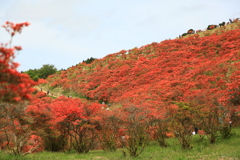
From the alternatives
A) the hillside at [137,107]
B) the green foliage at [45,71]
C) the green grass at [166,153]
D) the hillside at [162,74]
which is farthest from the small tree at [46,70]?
the green grass at [166,153]

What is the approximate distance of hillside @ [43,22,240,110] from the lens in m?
28.7

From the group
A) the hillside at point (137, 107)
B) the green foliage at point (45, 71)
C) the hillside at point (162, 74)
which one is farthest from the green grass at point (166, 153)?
the green foliage at point (45, 71)

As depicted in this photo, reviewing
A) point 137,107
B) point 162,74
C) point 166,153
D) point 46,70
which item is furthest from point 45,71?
point 166,153

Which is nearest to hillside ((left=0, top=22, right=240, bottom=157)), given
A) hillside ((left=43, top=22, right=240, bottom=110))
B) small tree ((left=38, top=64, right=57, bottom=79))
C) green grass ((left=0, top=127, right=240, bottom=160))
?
hillside ((left=43, top=22, right=240, bottom=110))

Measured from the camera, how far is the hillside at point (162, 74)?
94.3 ft

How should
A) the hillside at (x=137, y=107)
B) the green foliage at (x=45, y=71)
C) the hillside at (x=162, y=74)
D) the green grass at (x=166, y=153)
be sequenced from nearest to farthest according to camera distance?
the green grass at (x=166, y=153) < the hillside at (x=137, y=107) < the hillside at (x=162, y=74) < the green foliage at (x=45, y=71)

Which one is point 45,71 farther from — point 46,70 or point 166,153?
point 166,153

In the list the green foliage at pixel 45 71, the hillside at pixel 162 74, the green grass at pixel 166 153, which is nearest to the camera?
the green grass at pixel 166 153

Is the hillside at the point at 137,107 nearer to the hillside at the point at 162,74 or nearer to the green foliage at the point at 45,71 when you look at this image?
the hillside at the point at 162,74

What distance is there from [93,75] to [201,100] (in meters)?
34.6

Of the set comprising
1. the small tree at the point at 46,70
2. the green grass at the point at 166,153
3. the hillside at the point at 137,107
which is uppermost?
the small tree at the point at 46,70

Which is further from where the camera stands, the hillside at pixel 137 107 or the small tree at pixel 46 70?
the small tree at pixel 46 70

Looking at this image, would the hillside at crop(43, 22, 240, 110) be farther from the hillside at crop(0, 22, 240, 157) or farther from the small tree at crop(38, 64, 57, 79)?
the small tree at crop(38, 64, 57, 79)

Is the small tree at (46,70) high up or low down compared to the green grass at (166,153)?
up
